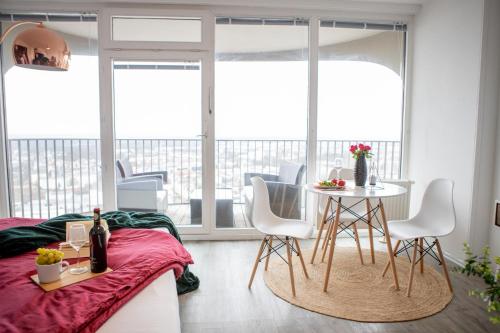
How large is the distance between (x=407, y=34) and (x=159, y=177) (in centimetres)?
344

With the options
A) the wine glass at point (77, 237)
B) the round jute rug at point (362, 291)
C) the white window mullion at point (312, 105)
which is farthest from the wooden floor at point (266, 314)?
the white window mullion at point (312, 105)

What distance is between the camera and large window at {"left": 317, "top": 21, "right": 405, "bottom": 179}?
13.6 ft

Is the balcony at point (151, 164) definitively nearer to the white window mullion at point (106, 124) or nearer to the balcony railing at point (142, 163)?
the balcony railing at point (142, 163)

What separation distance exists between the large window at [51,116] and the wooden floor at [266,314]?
2147 mm

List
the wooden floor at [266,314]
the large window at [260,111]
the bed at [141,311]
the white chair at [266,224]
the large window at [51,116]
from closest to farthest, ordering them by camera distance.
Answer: the bed at [141,311], the wooden floor at [266,314], the white chair at [266,224], the large window at [51,116], the large window at [260,111]

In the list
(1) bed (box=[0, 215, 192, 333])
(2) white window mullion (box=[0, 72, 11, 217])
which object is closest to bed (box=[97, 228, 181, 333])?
(1) bed (box=[0, 215, 192, 333])

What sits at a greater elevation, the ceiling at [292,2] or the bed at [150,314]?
the ceiling at [292,2]

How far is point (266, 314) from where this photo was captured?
2473 mm

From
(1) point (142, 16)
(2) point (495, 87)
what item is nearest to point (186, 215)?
(1) point (142, 16)

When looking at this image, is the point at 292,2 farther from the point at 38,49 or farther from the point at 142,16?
the point at 38,49

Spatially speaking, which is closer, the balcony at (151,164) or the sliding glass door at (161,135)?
the sliding glass door at (161,135)

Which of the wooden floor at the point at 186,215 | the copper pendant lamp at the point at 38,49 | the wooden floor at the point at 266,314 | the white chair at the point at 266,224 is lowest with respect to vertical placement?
the wooden floor at the point at 266,314

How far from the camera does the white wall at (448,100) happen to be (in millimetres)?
3232

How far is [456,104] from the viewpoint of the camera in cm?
343
